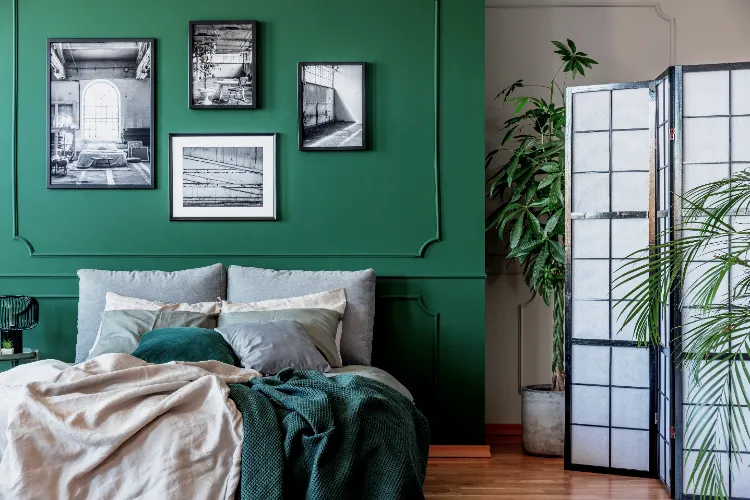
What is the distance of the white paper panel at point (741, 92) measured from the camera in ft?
11.6

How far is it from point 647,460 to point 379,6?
285 cm

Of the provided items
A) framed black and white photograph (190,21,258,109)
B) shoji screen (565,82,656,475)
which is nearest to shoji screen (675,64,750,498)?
shoji screen (565,82,656,475)

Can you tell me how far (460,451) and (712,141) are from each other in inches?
83.0

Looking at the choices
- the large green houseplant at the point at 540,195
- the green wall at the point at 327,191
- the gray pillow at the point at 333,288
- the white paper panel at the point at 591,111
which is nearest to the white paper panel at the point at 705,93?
Result: the white paper panel at the point at 591,111

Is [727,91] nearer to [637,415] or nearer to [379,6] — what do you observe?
[637,415]

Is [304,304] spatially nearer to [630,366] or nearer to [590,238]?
[590,238]

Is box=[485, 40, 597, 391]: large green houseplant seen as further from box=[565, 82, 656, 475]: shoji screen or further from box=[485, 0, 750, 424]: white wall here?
box=[565, 82, 656, 475]: shoji screen

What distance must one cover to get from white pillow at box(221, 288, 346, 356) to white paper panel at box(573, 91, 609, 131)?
155 centimetres

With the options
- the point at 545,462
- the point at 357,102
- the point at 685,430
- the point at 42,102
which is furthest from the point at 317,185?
the point at 685,430

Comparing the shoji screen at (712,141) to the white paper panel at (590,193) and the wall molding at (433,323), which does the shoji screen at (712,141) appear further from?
the wall molding at (433,323)

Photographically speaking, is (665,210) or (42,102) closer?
(665,210)

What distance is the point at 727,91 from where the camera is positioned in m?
3.57

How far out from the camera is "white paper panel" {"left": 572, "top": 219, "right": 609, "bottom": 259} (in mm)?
4043

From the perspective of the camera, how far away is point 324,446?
2525mm
